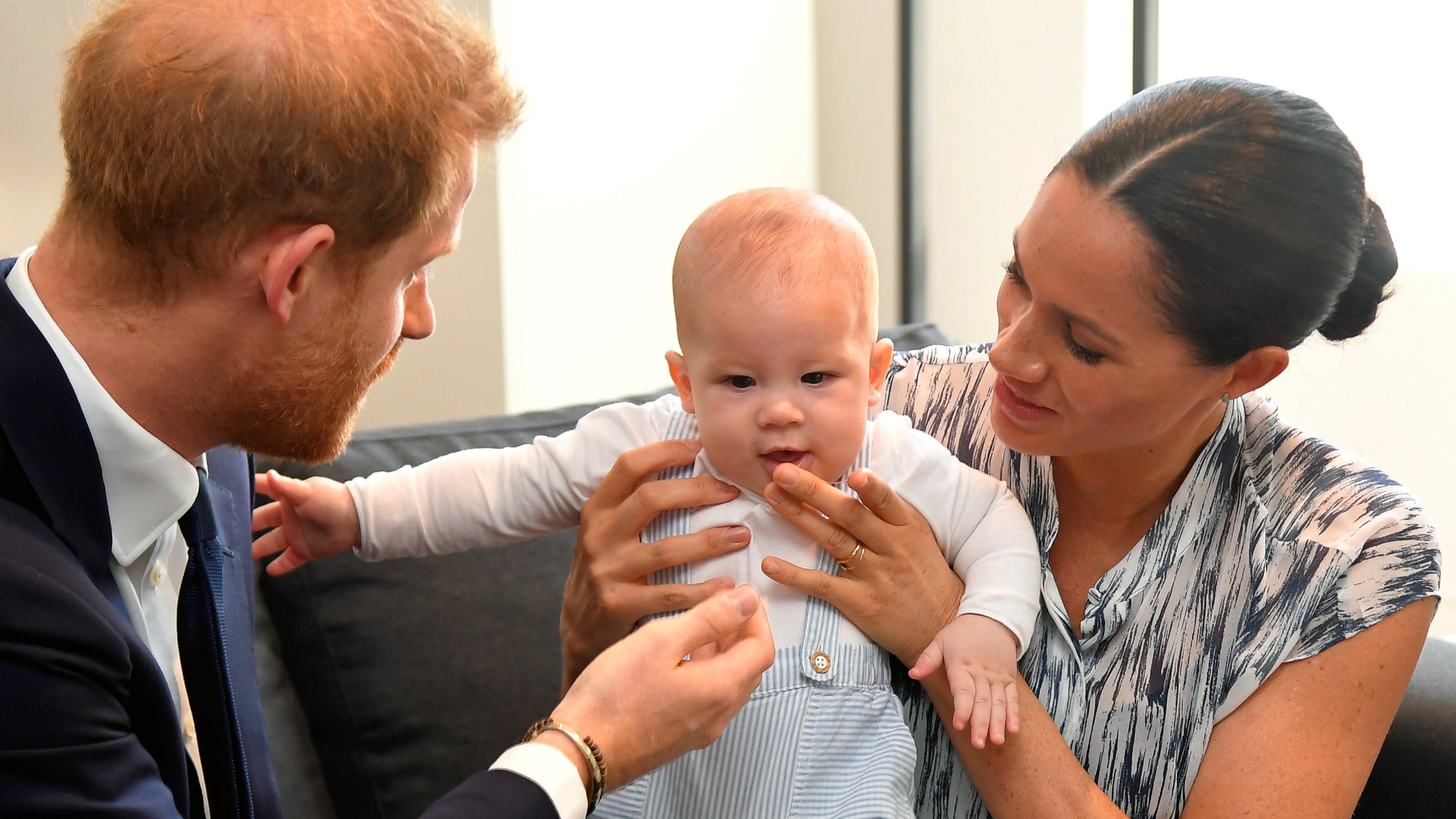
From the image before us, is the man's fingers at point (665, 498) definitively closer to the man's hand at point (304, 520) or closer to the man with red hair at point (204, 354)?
the man with red hair at point (204, 354)

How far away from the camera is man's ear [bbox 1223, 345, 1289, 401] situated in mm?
1357

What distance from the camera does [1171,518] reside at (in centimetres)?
148

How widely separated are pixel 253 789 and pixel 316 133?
76cm

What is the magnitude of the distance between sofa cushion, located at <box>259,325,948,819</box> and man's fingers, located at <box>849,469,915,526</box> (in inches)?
25.0

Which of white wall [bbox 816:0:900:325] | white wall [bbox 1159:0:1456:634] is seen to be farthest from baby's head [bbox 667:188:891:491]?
white wall [bbox 816:0:900:325]

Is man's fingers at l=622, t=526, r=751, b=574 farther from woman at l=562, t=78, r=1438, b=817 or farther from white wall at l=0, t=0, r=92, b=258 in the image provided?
white wall at l=0, t=0, r=92, b=258

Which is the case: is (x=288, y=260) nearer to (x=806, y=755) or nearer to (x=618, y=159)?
(x=806, y=755)

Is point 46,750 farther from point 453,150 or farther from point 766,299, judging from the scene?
point 766,299

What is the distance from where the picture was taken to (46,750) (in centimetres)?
95

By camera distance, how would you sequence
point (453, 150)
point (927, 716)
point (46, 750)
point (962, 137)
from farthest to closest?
1. point (962, 137)
2. point (927, 716)
3. point (453, 150)
4. point (46, 750)

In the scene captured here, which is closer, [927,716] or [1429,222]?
[927,716]

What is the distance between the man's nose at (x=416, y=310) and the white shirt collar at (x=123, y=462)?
260mm

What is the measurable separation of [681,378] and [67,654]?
0.74 m

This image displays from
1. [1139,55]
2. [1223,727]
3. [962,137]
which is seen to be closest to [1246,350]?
[1223,727]
